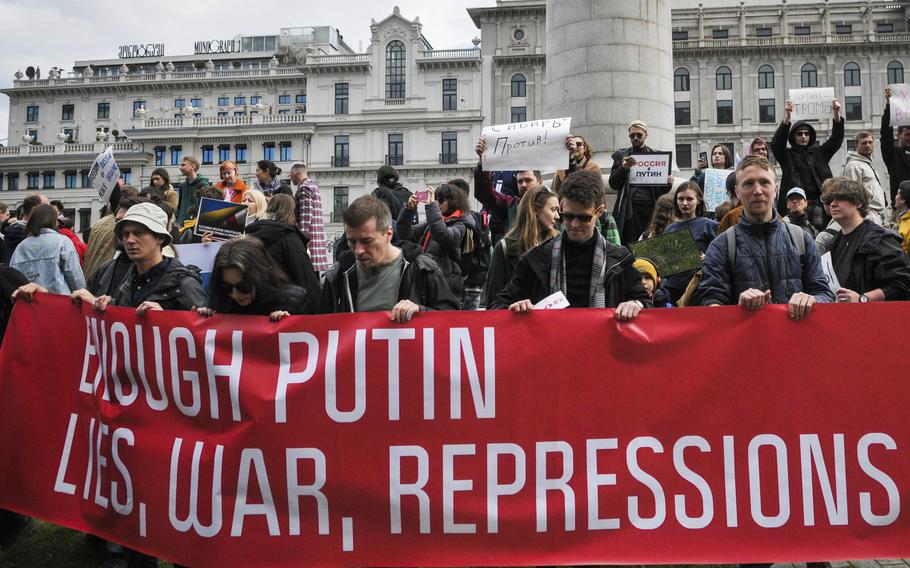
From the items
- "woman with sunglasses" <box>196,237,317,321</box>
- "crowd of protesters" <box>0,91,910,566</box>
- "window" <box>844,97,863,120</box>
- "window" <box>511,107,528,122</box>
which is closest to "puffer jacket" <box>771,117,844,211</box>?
"crowd of protesters" <box>0,91,910,566</box>

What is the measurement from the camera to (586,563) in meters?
4.37

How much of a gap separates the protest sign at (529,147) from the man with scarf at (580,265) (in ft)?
12.7

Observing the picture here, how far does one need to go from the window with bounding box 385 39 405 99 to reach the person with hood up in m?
68.5

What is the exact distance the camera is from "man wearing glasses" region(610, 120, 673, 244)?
9934mm

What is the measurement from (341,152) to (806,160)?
225ft

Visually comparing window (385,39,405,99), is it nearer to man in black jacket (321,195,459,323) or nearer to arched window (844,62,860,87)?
arched window (844,62,860,87)

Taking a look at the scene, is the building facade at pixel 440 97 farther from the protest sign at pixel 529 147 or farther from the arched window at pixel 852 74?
the protest sign at pixel 529 147

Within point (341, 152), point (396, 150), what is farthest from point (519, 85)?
point (341, 152)

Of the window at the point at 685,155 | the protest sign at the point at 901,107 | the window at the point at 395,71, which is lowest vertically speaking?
the protest sign at the point at 901,107

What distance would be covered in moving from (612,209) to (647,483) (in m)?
6.98

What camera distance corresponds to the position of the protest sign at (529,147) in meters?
8.76

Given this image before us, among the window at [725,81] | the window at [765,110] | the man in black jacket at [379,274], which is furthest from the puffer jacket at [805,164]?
the window at [725,81]

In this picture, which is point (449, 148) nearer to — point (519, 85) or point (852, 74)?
point (519, 85)

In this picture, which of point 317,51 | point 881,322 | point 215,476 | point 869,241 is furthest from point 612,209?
point 317,51
